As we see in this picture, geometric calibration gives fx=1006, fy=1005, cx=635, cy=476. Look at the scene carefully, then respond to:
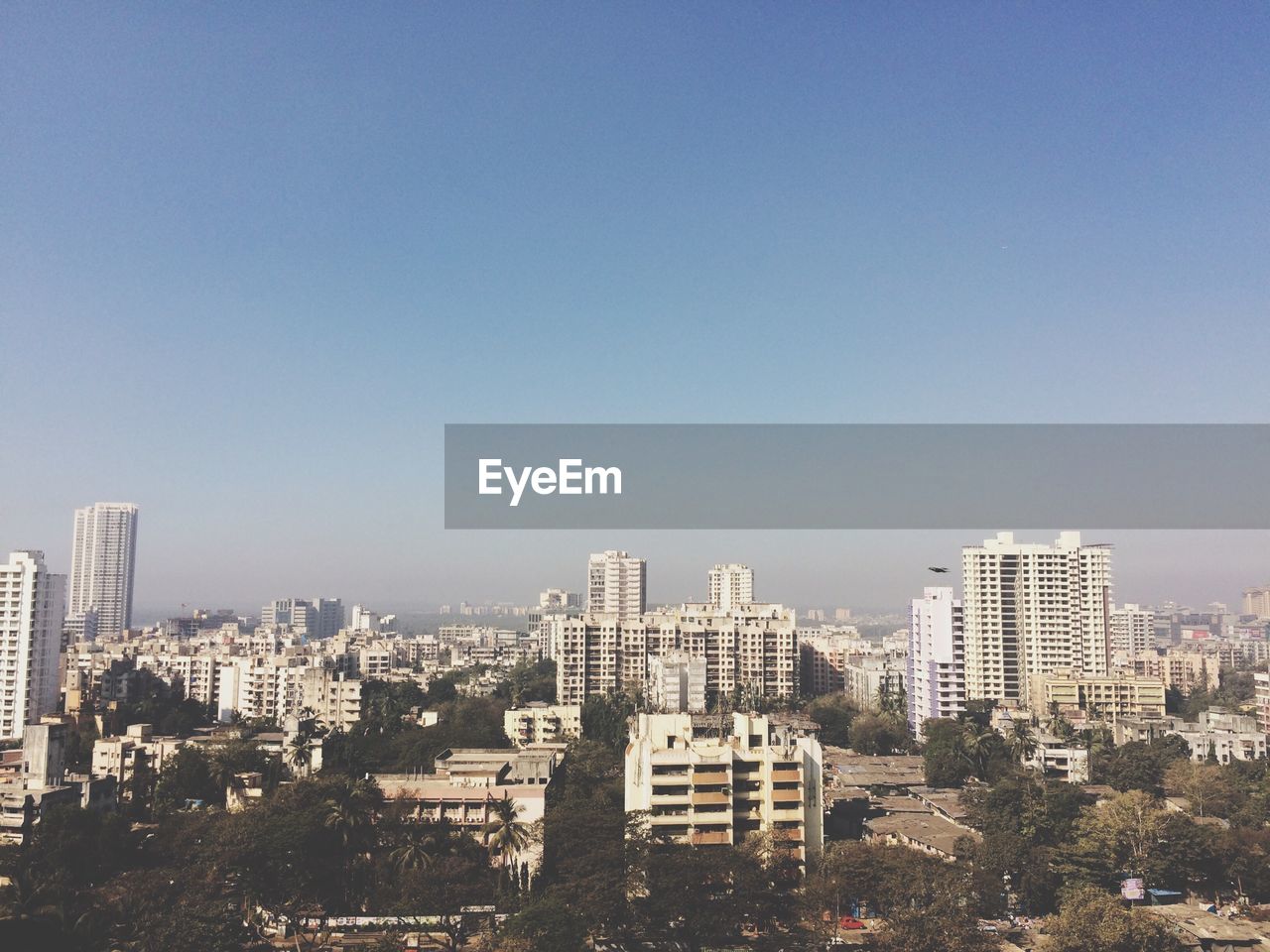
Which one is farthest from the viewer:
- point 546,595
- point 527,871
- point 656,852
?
point 546,595

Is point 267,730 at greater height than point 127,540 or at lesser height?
lesser

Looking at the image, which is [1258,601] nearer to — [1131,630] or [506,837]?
[1131,630]

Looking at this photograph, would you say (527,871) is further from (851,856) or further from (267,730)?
(267,730)

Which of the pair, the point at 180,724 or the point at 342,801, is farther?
the point at 180,724

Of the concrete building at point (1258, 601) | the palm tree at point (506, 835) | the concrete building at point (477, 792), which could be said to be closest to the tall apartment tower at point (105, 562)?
the concrete building at point (477, 792)

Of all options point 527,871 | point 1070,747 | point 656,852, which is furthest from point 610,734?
point 656,852

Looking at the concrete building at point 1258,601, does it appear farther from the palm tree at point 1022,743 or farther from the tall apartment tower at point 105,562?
the tall apartment tower at point 105,562

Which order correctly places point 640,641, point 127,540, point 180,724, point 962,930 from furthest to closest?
point 127,540 < point 640,641 < point 180,724 < point 962,930

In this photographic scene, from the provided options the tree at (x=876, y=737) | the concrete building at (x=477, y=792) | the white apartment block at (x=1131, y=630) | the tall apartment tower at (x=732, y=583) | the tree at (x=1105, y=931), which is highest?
the tall apartment tower at (x=732, y=583)
